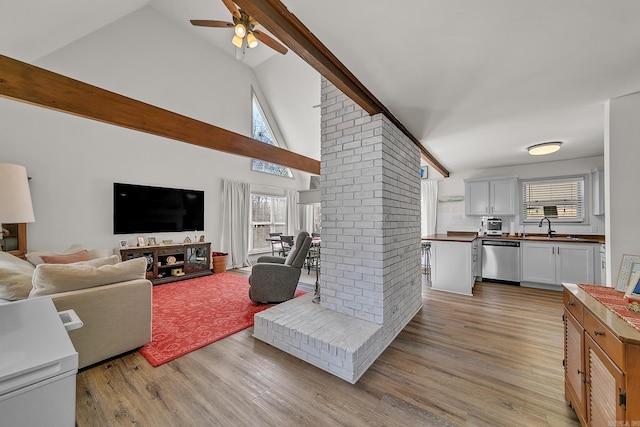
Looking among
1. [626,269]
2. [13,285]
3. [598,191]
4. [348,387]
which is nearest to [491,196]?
[598,191]

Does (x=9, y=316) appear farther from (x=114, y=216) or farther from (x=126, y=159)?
(x=126, y=159)

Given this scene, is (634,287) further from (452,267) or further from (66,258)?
(66,258)

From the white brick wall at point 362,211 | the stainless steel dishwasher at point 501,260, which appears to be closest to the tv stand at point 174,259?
the white brick wall at point 362,211

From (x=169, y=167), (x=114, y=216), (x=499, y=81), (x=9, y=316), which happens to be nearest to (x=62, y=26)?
(x=169, y=167)

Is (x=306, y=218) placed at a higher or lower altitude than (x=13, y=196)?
lower

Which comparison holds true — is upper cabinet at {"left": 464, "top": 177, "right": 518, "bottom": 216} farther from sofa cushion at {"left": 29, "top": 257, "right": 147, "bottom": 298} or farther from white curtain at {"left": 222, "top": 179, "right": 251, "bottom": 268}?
sofa cushion at {"left": 29, "top": 257, "right": 147, "bottom": 298}

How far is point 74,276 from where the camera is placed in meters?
2.02

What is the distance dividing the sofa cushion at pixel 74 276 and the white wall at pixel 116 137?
8.16 ft

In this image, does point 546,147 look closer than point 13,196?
No

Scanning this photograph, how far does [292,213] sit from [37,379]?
6.84 m

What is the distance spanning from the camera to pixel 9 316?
3.59 ft

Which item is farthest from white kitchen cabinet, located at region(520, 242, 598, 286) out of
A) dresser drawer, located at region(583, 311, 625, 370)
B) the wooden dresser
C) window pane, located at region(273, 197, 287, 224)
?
window pane, located at region(273, 197, 287, 224)

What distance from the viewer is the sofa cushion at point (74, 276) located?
191 cm

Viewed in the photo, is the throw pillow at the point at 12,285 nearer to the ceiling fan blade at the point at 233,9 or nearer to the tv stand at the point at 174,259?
the tv stand at the point at 174,259
